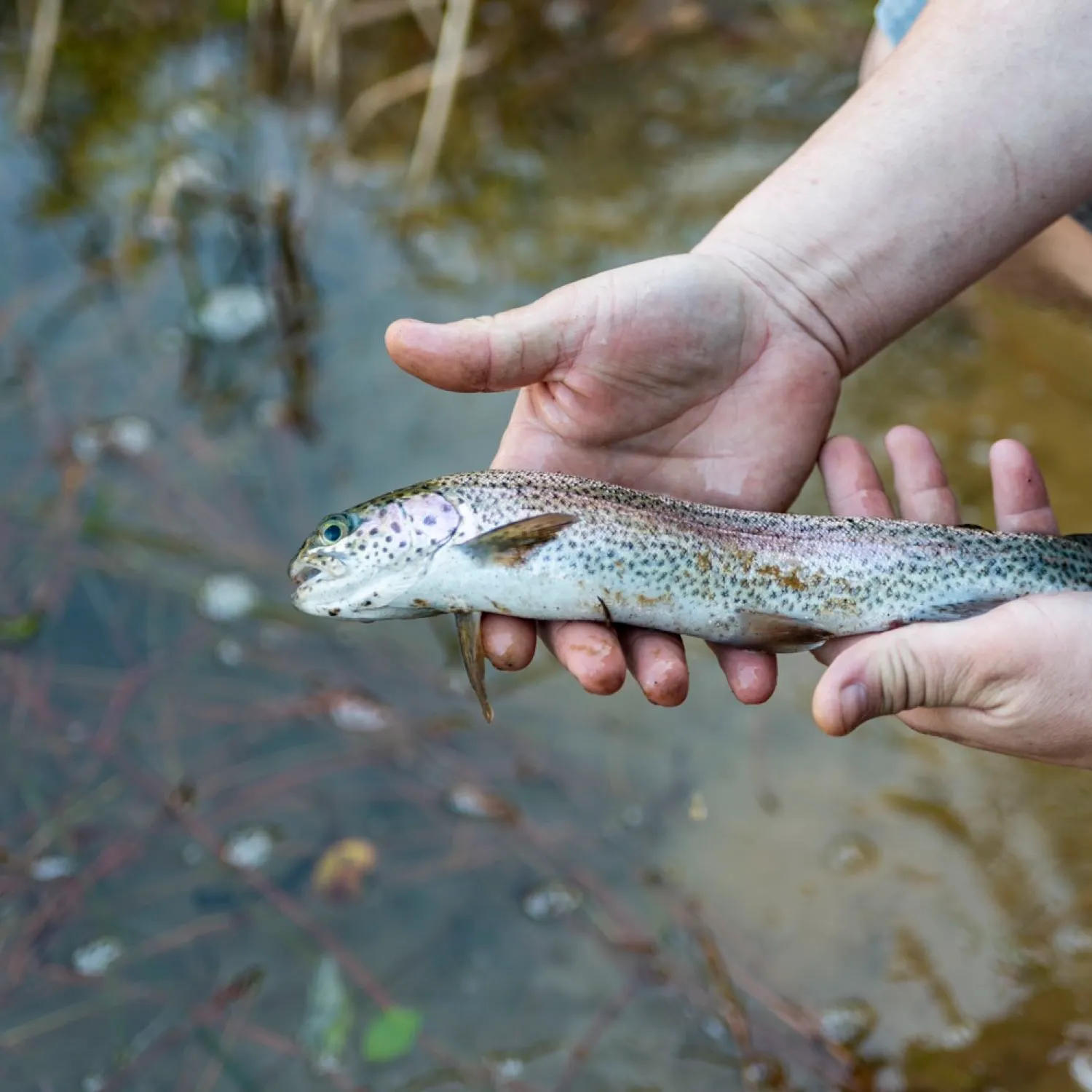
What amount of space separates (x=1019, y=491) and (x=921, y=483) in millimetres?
312

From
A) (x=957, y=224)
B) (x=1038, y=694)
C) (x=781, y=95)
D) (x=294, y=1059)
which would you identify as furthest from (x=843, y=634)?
(x=781, y=95)

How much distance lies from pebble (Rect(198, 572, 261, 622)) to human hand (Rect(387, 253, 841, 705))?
2293mm

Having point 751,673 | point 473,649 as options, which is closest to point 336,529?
point 473,649

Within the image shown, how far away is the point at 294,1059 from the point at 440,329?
2679 mm

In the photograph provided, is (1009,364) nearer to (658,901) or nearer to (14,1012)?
(658,901)

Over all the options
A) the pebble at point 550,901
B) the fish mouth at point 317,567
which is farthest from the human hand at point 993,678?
the pebble at point 550,901

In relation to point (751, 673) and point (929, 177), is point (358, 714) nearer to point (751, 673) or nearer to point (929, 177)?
point (751, 673)

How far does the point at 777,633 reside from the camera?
3066mm

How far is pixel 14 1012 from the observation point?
12.8 feet

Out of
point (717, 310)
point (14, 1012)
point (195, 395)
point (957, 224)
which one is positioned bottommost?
point (14, 1012)

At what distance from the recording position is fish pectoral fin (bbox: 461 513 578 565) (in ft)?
9.73

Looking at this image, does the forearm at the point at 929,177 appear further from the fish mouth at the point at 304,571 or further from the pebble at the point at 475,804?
the pebble at the point at 475,804

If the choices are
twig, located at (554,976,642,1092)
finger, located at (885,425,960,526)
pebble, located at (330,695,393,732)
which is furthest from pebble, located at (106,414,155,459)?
finger, located at (885,425,960,526)

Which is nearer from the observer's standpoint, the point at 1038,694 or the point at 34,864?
the point at 1038,694
